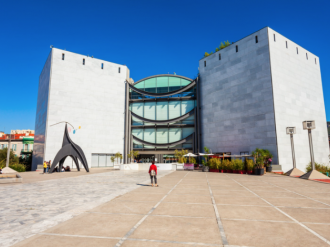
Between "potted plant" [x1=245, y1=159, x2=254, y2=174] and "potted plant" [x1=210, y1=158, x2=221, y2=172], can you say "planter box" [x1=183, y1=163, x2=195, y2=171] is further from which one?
"potted plant" [x1=245, y1=159, x2=254, y2=174]

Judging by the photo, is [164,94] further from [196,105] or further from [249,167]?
[249,167]

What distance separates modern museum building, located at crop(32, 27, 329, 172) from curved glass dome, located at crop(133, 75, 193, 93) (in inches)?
9.2

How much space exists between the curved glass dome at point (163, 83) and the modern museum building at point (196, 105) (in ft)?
0.76

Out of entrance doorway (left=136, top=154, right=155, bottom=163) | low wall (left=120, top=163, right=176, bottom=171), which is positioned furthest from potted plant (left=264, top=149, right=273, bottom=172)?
entrance doorway (left=136, top=154, right=155, bottom=163)

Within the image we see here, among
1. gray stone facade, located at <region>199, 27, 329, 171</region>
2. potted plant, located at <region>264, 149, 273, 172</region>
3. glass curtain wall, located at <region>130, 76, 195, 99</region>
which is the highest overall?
glass curtain wall, located at <region>130, 76, 195, 99</region>

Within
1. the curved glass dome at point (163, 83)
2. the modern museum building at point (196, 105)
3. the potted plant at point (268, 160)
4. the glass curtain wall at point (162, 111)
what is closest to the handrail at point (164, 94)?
the modern museum building at point (196, 105)

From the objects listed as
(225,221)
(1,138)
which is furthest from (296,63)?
(1,138)

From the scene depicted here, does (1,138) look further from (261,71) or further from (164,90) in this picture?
(261,71)

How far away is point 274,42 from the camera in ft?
114

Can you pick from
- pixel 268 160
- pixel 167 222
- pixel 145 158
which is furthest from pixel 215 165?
pixel 145 158

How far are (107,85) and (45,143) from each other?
16.9m

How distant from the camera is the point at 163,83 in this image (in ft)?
171

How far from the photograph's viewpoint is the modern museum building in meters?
34.1

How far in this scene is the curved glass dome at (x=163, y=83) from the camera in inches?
2030
